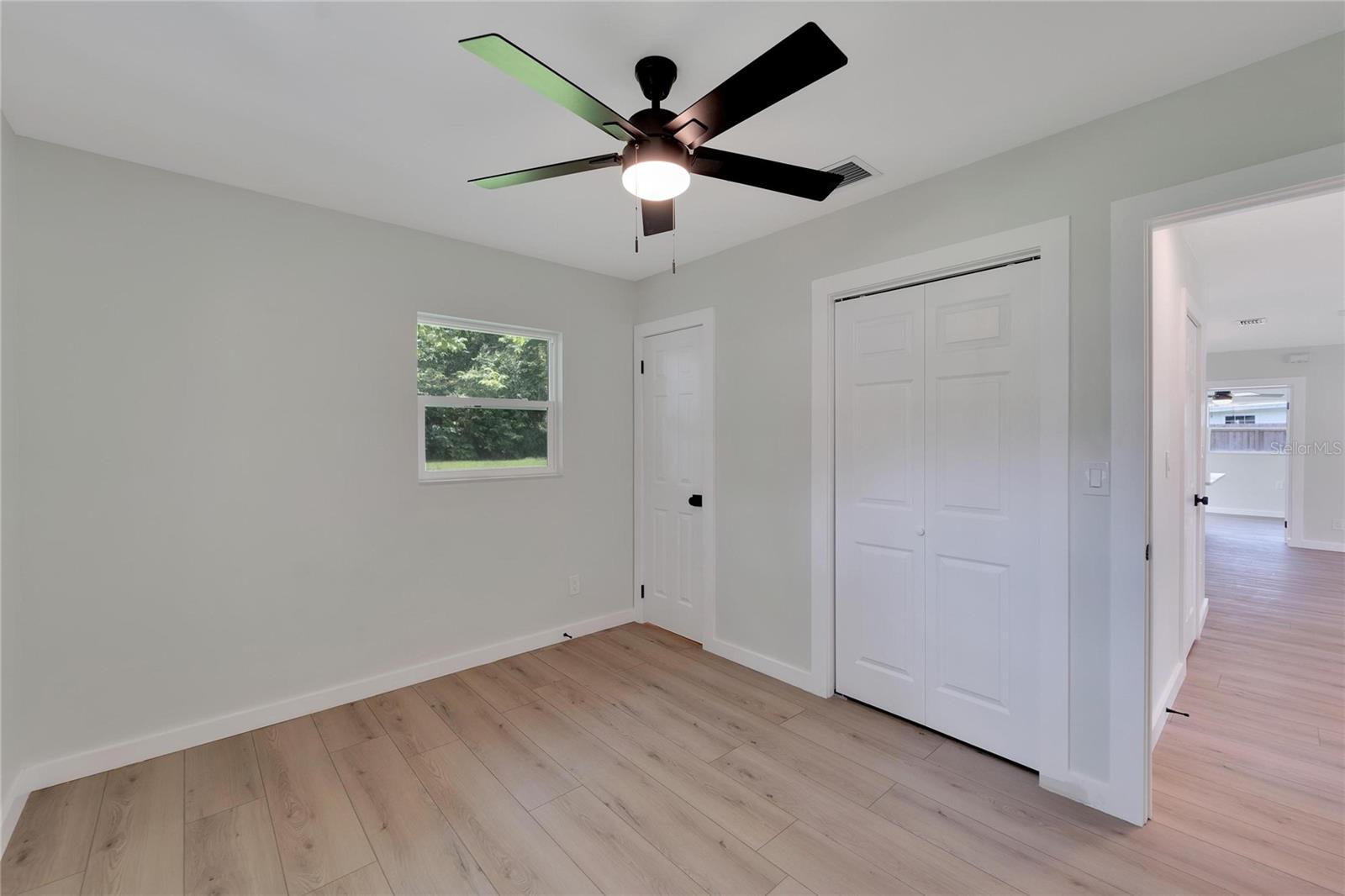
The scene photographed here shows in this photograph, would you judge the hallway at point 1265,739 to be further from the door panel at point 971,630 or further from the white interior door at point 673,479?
the white interior door at point 673,479

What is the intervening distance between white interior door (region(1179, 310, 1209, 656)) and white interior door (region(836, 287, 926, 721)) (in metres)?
1.82

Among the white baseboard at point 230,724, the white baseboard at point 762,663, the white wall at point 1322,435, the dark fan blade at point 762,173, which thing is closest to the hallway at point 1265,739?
the white baseboard at point 762,663

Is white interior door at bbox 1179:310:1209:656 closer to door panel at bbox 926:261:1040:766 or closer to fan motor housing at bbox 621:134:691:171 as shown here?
door panel at bbox 926:261:1040:766

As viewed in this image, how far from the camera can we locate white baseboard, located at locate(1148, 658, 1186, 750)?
252 centimetres

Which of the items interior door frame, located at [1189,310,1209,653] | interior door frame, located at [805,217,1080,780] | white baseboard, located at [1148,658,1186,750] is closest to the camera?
interior door frame, located at [805,217,1080,780]

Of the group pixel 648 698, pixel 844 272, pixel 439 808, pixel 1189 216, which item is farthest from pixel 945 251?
pixel 439 808

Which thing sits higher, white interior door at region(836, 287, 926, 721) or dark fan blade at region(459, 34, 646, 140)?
dark fan blade at region(459, 34, 646, 140)

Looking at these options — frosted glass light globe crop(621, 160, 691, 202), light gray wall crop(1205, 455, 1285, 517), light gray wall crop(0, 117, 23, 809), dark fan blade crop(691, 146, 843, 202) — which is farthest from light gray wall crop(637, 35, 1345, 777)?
light gray wall crop(1205, 455, 1285, 517)

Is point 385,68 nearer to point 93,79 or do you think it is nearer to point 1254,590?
point 93,79

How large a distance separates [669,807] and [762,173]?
7.49 ft

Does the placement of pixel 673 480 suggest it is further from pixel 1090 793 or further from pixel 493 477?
pixel 1090 793

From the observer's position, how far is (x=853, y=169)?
2.40 metres

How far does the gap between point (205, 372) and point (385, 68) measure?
169 centimetres

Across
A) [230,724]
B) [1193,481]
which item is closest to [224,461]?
[230,724]
